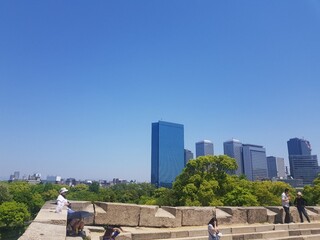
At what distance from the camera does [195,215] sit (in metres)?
9.44

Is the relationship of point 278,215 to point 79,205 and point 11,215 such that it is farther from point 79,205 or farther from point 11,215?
point 11,215

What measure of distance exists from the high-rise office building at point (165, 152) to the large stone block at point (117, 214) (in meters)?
137

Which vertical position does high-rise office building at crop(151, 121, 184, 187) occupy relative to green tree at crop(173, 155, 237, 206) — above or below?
above

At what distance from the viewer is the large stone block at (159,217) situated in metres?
8.46

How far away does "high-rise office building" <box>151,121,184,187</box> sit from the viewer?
147250 mm

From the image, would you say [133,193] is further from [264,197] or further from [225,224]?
[225,224]

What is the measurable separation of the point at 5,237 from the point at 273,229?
164 ft

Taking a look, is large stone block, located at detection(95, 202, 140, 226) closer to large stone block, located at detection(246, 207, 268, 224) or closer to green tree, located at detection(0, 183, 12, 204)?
large stone block, located at detection(246, 207, 268, 224)

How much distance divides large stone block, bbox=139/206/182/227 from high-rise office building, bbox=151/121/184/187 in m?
136

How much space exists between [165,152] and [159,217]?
5579 inches

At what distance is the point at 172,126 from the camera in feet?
495

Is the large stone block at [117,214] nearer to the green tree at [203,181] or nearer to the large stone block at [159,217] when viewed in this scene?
the large stone block at [159,217]

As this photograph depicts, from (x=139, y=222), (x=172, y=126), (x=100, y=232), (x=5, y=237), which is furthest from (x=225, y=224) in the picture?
(x=172, y=126)

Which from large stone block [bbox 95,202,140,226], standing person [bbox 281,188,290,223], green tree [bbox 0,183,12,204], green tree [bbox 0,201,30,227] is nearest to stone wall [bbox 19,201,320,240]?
large stone block [bbox 95,202,140,226]
